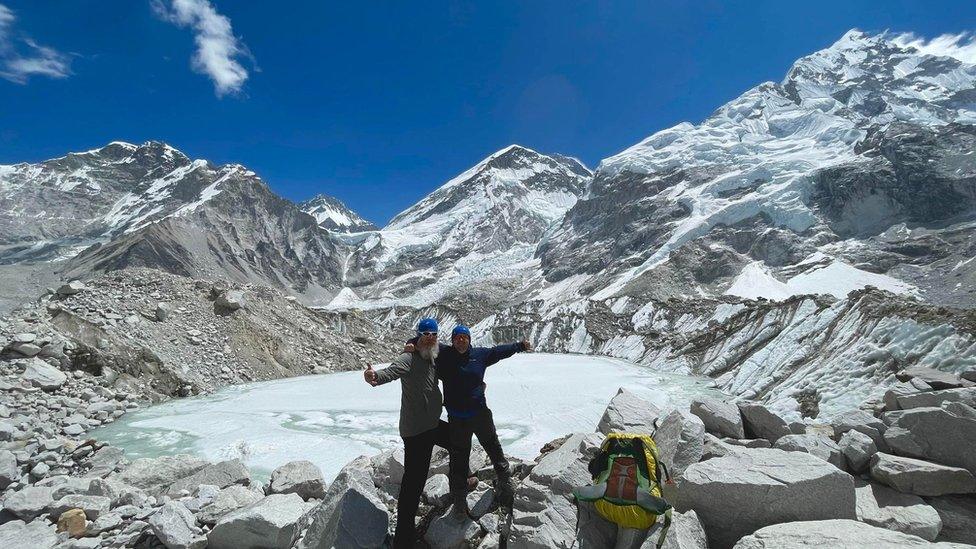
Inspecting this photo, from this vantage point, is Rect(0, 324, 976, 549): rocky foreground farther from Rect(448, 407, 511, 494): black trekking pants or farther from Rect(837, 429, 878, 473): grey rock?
Rect(448, 407, 511, 494): black trekking pants

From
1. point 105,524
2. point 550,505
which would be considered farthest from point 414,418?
point 105,524

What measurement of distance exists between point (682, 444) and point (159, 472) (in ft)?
28.4

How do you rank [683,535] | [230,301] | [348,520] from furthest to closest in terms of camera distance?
[230,301]
[348,520]
[683,535]

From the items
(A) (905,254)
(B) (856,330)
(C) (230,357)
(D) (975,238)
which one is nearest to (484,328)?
(C) (230,357)

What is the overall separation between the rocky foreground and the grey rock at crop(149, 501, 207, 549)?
0.01m

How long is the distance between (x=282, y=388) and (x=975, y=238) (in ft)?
482

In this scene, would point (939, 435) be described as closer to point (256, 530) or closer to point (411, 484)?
point (411, 484)

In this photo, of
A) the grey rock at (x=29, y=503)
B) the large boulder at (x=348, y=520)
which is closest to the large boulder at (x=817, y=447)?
the large boulder at (x=348, y=520)

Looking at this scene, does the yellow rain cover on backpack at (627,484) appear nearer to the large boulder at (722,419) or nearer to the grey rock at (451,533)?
the grey rock at (451,533)

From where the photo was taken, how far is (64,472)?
9.30 metres

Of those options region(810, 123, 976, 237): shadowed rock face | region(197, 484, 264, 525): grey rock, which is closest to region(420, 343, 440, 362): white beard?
region(197, 484, 264, 525): grey rock

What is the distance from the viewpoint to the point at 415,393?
5160 millimetres

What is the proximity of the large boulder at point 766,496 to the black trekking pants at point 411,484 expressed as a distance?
2748 millimetres

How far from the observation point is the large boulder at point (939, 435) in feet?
18.4
